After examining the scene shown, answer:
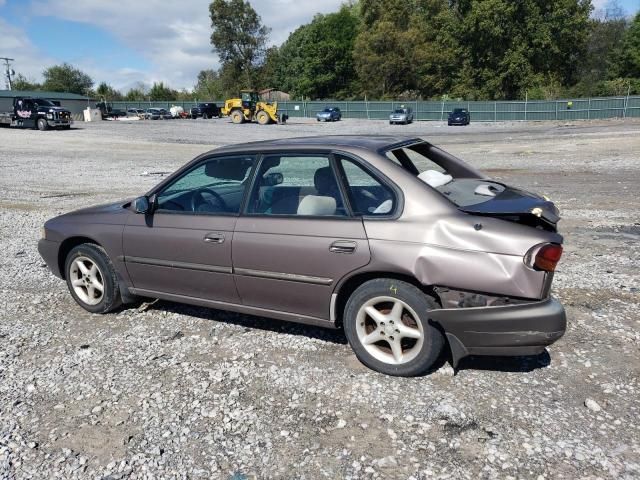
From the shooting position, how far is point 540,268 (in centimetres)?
322

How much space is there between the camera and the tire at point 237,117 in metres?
48.4

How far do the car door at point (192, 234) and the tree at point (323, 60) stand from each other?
8099cm

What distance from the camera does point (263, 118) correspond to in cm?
4647

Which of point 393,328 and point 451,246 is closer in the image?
point 451,246

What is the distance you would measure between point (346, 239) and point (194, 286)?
1.46 m

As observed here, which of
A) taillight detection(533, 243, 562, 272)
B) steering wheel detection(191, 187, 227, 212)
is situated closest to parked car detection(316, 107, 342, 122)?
A: steering wheel detection(191, 187, 227, 212)

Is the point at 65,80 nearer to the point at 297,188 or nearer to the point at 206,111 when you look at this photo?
the point at 206,111

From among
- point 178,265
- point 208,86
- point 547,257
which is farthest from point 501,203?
point 208,86

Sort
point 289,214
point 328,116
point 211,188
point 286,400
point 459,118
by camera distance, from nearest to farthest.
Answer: point 286,400
point 289,214
point 211,188
point 459,118
point 328,116

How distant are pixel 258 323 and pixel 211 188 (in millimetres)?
1242

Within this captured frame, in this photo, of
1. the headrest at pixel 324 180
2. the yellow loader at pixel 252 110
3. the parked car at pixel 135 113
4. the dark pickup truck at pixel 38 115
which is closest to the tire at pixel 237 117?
the yellow loader at pixel 252 110

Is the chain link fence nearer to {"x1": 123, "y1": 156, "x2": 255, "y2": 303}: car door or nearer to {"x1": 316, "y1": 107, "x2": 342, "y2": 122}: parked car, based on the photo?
{"x1": 316, "y1": 107, "x2": 342, "y2": 122}: parked car

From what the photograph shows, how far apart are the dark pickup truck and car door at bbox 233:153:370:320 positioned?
131 ft

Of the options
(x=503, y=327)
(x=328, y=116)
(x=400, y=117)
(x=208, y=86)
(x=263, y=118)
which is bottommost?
(x=503, y=327)
